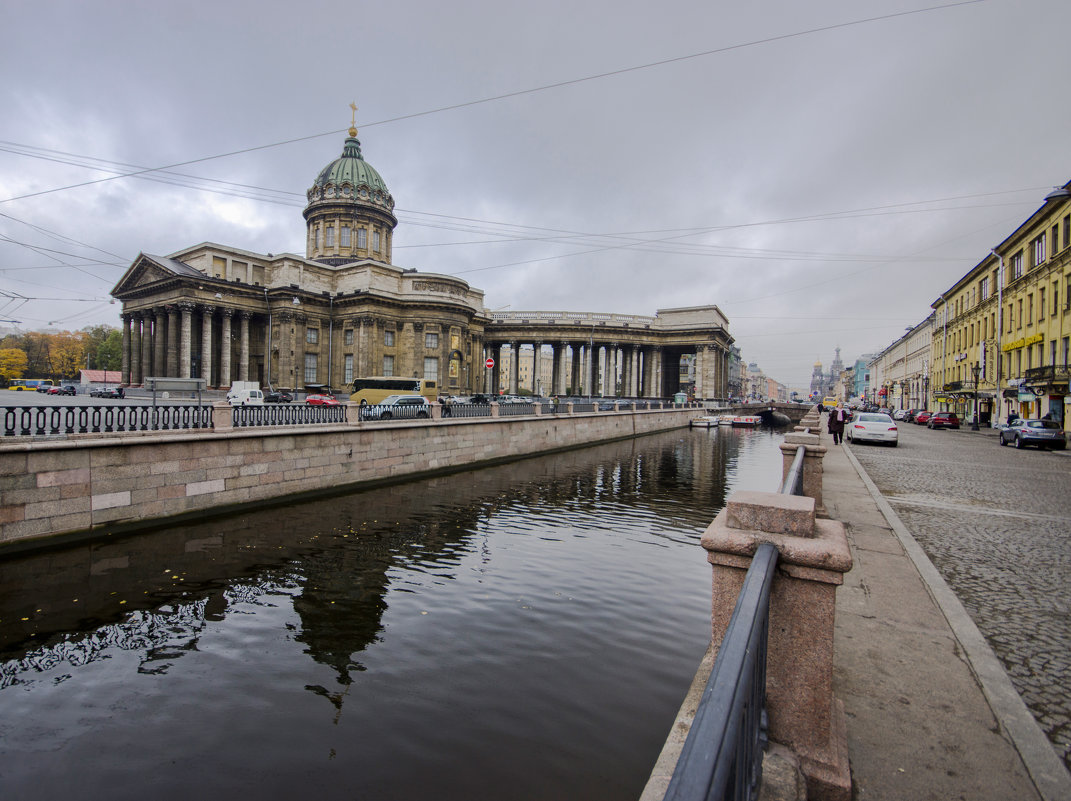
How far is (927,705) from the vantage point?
3.39 meters

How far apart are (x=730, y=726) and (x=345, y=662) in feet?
19.6

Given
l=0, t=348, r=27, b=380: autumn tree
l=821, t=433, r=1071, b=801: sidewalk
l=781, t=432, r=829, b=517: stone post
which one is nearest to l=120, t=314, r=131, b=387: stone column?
l=0, t=348, r=27, b=380: autumn tree

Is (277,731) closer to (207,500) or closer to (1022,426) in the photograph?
(207,500)

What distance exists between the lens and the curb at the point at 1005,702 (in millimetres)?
2725

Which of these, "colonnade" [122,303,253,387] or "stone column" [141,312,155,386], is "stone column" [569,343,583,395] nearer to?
"colonnade" [122,303,253,387]

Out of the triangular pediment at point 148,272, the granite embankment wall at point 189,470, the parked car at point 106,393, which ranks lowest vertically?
the granite embankment wall at point 189,470

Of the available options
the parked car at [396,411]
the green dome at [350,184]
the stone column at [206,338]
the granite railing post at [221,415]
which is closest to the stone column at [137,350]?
the stone column at [206,338]

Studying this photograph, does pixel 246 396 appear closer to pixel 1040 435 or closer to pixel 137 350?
pixel 137 350

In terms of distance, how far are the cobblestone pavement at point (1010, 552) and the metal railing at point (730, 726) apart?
2.43 m

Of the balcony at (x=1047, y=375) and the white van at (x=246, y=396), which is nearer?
the balcony at (x=1047, y=375)

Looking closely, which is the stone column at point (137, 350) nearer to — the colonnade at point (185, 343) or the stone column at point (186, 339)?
the colonnade at point (185, 343)

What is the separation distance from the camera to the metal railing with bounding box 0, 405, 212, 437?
1030 cm

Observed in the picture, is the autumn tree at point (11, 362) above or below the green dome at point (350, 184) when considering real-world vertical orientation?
below

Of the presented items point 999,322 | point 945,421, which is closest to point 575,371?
point 945,421
